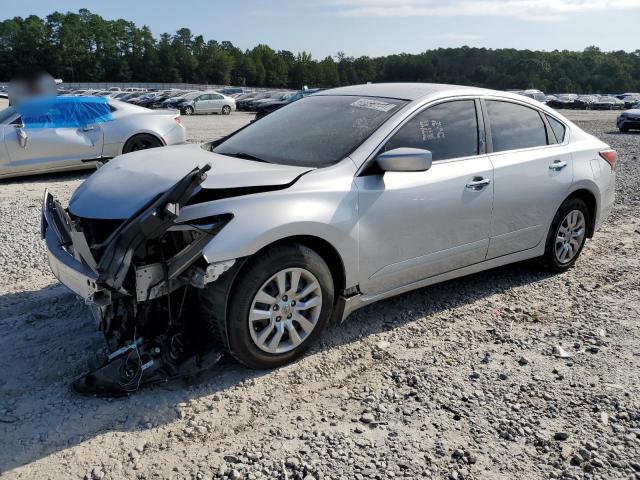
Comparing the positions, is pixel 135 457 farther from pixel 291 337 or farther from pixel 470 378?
pixel 470 378

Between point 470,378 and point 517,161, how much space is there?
1.95 m

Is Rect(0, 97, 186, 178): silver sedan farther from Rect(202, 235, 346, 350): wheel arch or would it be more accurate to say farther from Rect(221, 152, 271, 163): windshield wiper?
Rect(202, 235, 346, 350): wheel arch

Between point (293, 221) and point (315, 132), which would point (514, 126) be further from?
point (293, 221)

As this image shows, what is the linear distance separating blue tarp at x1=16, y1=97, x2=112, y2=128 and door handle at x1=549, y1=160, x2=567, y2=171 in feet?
24.7

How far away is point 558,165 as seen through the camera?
497cm

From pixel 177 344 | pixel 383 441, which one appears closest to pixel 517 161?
pixel 383 441

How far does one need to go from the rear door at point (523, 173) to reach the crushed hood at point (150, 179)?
5.75ft

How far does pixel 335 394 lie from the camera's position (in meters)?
3.35

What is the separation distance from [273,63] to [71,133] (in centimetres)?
13650

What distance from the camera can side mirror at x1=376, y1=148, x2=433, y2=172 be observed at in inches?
143

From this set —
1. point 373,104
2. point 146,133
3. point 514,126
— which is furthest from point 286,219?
point 146,133

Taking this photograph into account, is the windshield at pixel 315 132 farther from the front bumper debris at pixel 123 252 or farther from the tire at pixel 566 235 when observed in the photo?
the tire at pixel 566 235

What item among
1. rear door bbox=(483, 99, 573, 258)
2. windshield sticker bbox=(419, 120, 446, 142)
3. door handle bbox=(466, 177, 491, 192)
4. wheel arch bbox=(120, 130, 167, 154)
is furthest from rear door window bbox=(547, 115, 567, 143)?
wheel arch bbox=(120, 130, 167, 154)

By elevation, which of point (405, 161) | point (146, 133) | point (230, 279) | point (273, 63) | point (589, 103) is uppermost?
point (273, 63)
